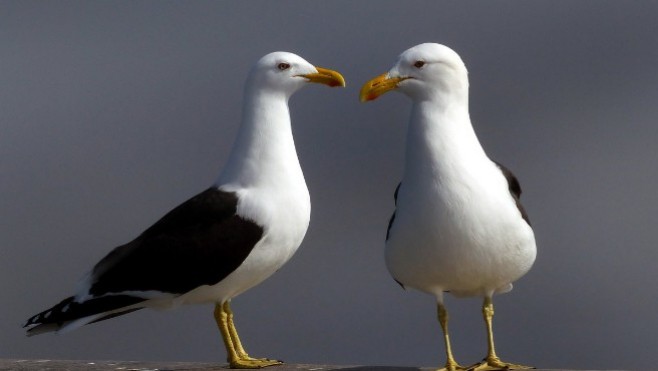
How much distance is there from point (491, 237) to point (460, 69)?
1612 millimetres

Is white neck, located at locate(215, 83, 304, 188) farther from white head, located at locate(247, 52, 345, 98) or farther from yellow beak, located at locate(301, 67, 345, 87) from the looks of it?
yellow beak, located at locate(301, 67, 345, 87)

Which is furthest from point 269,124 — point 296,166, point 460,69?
point 460,69

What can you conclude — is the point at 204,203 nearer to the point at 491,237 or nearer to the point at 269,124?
the point at 269,124

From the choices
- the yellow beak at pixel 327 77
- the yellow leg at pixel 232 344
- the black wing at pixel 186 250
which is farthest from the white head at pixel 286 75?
the yellow leg at pixel 232 344

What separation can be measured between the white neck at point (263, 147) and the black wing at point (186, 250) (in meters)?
0.26

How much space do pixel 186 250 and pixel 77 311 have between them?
126 cm

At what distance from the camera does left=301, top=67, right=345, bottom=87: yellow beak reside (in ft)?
46.9

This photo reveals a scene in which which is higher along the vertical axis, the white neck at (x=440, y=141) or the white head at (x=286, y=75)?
the white head at (x=286, y=75)

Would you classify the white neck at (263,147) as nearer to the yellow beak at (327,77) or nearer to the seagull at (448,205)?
the yellow beak at (327,77)

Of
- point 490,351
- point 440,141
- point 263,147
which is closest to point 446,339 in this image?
point 490,351

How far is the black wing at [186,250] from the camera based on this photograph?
13.6 metres

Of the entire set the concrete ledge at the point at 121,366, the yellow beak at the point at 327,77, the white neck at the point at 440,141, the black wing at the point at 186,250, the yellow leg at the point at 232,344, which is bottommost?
the concrete ledge at the point at 121,366

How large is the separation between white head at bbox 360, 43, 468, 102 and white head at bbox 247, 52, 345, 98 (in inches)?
69.0

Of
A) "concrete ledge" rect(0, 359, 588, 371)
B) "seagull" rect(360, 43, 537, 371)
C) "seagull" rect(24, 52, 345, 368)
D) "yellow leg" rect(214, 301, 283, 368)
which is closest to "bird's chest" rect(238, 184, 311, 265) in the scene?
"seagull" rect(24, 52, 345, 368)
